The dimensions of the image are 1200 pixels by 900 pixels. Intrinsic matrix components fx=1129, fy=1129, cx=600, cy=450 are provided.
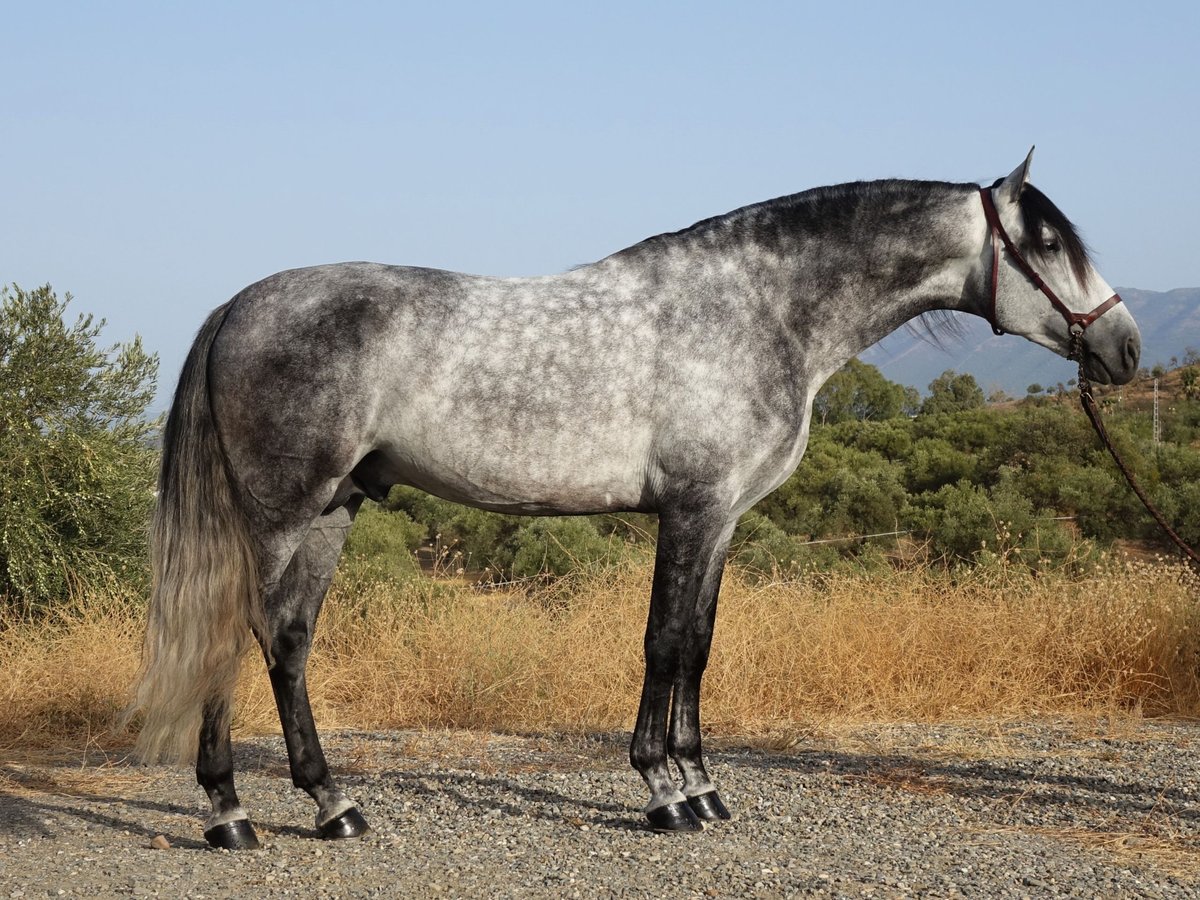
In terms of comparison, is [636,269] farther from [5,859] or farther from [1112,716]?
[1112,716]

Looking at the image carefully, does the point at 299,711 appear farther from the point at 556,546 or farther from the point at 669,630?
the point at 556,546

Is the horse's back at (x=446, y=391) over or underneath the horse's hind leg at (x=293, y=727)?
over

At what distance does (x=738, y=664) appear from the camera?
23.9 feet

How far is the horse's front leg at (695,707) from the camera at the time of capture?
4562mm

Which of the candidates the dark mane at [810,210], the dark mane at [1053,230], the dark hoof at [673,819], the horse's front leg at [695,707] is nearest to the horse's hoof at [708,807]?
the horse's front leg at [695,707]

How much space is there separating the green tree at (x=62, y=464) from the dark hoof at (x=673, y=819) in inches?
226

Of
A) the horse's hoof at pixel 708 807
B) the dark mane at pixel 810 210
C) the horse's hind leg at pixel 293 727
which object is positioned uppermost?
the dark mane at pixel 810 210

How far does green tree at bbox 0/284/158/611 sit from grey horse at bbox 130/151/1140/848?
482cm

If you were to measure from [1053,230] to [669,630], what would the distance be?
2.17 m

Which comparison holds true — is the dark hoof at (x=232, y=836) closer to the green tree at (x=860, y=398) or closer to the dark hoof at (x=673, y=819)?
the dark hoof at (x=673, y=819)

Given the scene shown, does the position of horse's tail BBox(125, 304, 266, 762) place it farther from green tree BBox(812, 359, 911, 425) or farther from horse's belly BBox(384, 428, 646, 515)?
green tree BBox(812, 359, 911, 425)

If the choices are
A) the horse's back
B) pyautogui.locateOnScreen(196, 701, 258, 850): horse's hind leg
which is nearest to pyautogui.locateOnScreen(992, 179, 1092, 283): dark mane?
the horse's back

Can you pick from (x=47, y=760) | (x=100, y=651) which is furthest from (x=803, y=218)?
(x=100, y=651)

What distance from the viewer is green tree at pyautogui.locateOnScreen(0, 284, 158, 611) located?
842 centimetres
